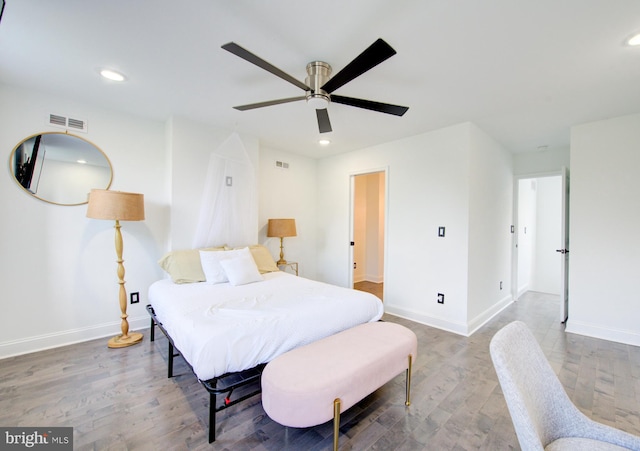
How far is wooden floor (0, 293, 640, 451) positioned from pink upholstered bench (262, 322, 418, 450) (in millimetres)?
273

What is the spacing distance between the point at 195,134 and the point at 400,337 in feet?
10.2

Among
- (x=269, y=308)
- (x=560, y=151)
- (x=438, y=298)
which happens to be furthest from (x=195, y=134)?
(x=560, y=151)

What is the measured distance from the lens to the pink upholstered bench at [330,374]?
4.50ft

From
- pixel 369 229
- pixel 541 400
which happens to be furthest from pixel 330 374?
pixel 369 229

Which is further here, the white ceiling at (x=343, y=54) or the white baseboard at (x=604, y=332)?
the white baseboard at (x=604, y=332)

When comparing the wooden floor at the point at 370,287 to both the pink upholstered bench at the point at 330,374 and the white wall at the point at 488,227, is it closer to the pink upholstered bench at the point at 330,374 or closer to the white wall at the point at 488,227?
the white wall at the point at 488,227

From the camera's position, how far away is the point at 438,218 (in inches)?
132

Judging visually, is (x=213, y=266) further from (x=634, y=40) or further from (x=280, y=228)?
(x=634, y=40)

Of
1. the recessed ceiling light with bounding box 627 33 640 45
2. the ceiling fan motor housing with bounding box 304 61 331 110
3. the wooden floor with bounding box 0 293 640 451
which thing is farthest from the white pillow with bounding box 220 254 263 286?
the recessed ceiling light with bounding box 627 33 640 45

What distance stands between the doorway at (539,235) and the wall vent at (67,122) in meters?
6.27

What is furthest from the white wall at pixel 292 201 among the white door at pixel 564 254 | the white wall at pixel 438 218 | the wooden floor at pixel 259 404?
the white door at pixel 564 254

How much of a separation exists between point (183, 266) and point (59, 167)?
156 cm

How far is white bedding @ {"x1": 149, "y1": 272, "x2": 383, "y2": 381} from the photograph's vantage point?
1.58 m

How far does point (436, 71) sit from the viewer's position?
2.11 meters
